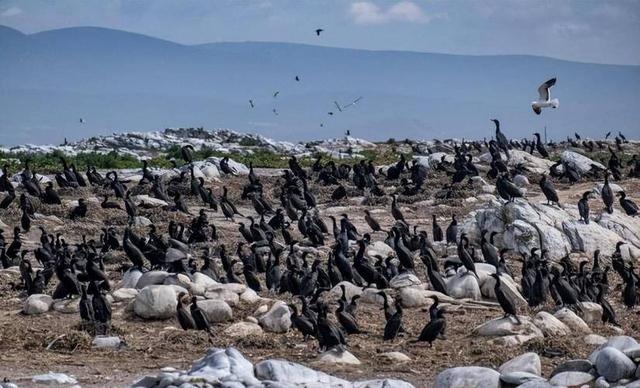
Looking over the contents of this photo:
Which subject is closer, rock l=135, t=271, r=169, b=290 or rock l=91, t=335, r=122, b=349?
rock l=91, t=335, r=122, b=349

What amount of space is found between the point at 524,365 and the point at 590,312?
4.71 m

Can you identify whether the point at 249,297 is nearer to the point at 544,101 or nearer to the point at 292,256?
the point at 292,256

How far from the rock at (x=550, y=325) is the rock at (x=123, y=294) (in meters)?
5.86

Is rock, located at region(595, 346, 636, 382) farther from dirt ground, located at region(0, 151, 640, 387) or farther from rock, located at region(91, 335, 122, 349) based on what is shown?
rock, located at region(91, 335, 122, 349)

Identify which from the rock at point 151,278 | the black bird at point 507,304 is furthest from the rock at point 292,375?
the rock at point 151,278

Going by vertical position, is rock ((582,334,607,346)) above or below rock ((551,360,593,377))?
below

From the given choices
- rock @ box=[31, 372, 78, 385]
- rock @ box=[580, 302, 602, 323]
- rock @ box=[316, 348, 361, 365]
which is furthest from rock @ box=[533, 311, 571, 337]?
rock @ box=[31, 372, 78, 385]

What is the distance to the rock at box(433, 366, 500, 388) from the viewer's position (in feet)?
45.8

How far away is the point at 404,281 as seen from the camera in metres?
Result: 20.4

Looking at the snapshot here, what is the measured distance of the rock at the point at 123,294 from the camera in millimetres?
18547

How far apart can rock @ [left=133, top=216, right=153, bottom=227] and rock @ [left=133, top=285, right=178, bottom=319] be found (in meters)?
9.97

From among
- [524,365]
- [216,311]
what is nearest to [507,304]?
[524,365]

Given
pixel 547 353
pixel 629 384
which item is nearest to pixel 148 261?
pixel 547 353

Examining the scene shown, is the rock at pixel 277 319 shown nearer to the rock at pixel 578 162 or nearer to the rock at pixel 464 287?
the rock at pixel 464 287
